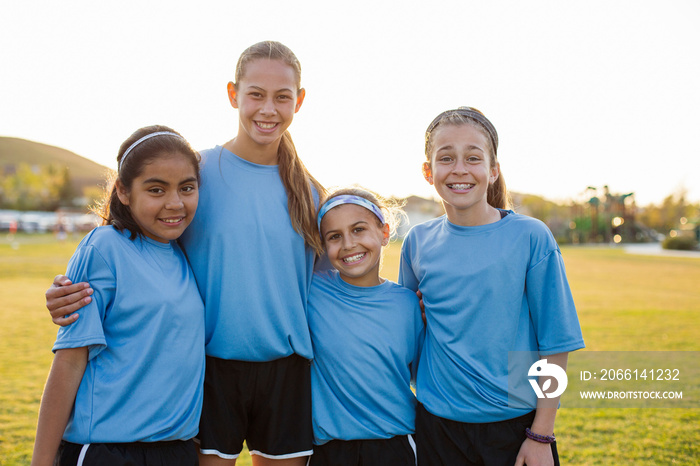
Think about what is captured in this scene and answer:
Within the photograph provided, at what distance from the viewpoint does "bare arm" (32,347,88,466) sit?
→ 1.84 meters

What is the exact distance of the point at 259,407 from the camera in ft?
7.78

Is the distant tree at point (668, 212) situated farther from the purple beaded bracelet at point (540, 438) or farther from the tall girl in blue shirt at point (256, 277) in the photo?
the tall girl in blue shirt at point (256, 277)

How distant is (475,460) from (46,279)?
1606 centimetres

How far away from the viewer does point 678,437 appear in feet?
14.1

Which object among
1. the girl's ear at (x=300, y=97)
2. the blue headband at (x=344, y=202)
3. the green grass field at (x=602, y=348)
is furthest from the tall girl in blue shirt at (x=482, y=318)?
the green grass field at (x=602, y=348)

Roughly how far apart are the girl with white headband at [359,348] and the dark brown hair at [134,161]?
75cm

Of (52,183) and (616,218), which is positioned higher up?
(52,183)

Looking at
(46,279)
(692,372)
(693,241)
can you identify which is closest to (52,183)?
(46,279)

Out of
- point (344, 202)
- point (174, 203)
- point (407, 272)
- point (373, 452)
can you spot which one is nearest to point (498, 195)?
point (407, 272)

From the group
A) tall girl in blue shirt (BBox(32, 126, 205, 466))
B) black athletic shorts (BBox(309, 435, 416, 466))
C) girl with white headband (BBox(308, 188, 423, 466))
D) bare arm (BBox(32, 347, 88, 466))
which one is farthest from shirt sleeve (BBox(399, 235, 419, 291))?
bare arm (BBox(32, 347, 88, 466))

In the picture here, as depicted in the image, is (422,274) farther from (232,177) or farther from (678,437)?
(678,437)

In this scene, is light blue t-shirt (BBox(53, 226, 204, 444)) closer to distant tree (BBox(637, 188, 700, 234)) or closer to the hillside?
distant tree (BBox(637, 188, 700, 234))

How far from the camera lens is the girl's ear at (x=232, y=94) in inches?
100

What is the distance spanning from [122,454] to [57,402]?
0.98 ft
